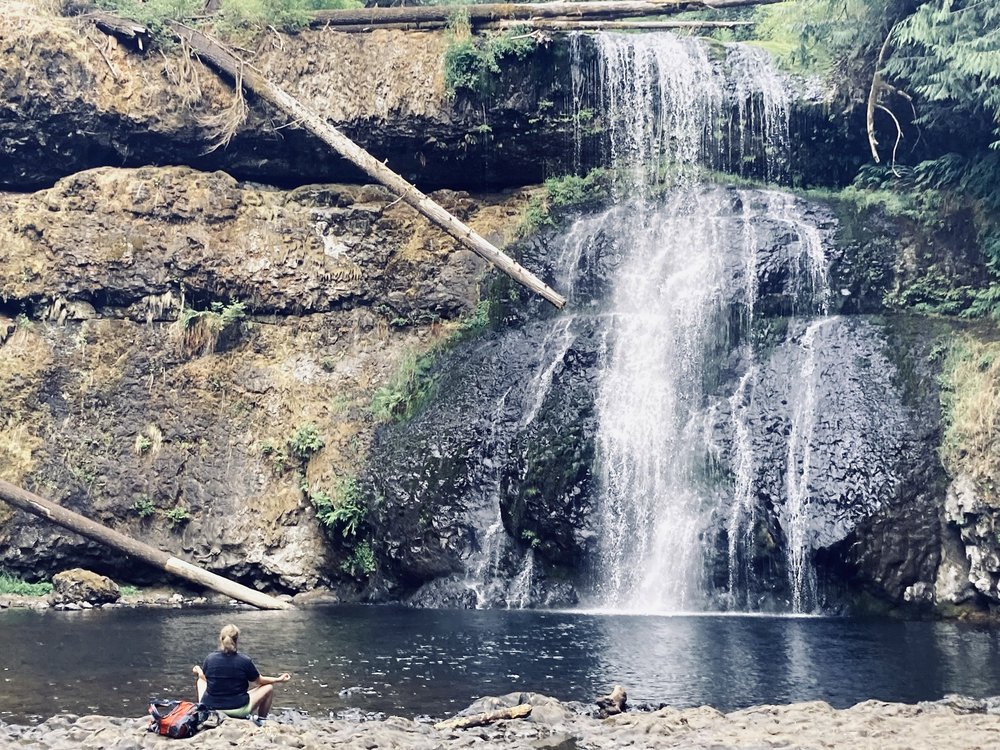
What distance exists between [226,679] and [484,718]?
236cm

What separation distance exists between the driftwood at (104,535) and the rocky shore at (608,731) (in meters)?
8.83

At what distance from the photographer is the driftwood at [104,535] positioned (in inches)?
774

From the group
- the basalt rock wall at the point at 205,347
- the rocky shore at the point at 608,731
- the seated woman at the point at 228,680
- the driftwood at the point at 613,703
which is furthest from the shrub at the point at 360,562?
the seated woman at the point at 228,680

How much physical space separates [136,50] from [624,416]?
12.5 meters

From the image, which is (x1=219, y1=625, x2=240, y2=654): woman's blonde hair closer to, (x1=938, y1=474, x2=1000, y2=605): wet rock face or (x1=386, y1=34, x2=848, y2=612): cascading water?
(x1=386, y1=34, x2=848, y2=612): cascading water

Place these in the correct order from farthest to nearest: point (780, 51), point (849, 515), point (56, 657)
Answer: point (780, 51) → point (849, 515) → point (56, 657)

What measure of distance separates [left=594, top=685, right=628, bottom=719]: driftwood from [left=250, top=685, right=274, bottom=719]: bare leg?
311cm

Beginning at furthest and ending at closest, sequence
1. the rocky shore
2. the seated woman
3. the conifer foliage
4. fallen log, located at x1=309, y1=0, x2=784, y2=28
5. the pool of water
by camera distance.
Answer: fallen log, located at x1=309, y1=0, x2=784, y2=28 → the conifer foliage → the pool of water → the seated woman → the rocky shore

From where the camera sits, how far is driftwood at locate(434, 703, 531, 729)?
10656 mm

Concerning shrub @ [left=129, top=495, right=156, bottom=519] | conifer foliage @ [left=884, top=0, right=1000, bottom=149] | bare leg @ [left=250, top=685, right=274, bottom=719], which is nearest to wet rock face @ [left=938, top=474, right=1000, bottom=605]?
conifer foliage @ [left=884, top=0, right=1000, bottom=149]

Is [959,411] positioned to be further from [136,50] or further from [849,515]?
[136,50]

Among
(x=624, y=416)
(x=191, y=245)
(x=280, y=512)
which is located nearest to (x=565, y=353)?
(x=624, y=416)

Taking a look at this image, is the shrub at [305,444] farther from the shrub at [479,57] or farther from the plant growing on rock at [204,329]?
the shrub at [479,57]

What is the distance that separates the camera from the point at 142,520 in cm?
2152
